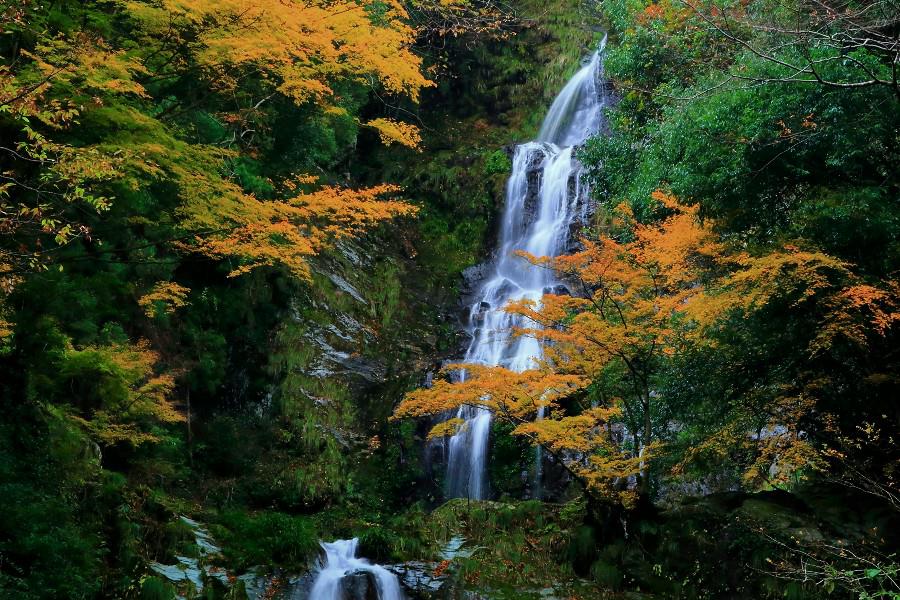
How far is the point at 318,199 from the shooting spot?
27.8 ft

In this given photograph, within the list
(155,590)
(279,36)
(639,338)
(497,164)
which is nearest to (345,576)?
(155,590)

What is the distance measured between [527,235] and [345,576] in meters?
13.7

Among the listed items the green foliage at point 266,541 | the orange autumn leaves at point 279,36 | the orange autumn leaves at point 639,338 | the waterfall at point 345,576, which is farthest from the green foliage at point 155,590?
the orange autumn leaves at point 279,36

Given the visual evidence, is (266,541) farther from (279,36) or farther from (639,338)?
(279,36)

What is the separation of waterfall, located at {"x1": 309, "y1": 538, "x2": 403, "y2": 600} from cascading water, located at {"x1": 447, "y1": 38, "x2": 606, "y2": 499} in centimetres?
557

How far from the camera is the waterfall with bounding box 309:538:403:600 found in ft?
31.6

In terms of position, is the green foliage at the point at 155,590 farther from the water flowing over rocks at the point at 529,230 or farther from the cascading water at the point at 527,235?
the water flowing over rocks at the point at 529,230

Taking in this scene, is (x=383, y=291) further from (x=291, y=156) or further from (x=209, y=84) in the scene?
(x=209, y=84)

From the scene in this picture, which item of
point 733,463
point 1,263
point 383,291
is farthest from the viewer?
point 383,291

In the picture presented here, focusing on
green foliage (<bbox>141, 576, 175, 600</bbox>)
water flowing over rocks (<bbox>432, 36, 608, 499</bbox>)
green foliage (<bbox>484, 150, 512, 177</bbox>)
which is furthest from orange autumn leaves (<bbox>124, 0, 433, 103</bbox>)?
green foliage (<bbox>484, 150, 512, 177</bbox>)

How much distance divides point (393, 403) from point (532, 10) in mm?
18399

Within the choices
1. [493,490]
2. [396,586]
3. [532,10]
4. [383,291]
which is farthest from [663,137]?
[532,10]

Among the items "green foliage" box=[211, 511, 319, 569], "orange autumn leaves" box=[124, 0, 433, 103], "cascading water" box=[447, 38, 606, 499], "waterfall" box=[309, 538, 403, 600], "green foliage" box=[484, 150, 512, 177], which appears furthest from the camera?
"green foliage" box=[484, 150, 512, 177]

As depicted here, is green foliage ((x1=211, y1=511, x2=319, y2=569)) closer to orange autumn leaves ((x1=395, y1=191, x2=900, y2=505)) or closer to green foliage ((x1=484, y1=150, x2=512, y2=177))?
orange autumn leaves ((x1=395, y1=191, x2=900, y2=505))
